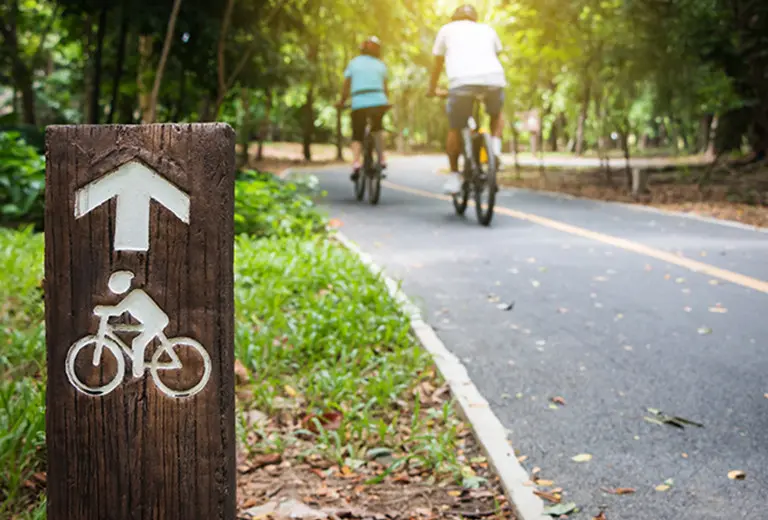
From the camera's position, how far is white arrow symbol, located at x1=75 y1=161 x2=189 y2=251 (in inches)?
74.6

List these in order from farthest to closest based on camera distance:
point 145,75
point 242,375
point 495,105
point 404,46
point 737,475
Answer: point 404,46, point 145,75, point 495,105, point 242,375, point 737,475

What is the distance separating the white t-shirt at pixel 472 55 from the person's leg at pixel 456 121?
0.49ft

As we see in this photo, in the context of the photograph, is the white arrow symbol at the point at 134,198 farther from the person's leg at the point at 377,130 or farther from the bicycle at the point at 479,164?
the person's leg at the point at 377,130

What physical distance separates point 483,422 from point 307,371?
3.75 feet

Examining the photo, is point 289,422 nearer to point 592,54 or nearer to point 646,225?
point 646,225

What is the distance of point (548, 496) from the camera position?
→ 3119 millimetres

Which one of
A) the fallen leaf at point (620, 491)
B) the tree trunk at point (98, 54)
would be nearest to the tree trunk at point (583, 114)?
the tree trunk at point (98, 54)

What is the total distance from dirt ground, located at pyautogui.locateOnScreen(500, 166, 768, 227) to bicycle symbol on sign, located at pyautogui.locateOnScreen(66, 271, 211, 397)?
8.88 meters

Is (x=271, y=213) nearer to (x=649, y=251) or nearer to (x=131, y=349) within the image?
(x=649, y=251)

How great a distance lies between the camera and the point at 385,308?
541 cm

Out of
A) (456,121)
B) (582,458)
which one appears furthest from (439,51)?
(582,458)

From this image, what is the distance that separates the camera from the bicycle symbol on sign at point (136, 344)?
1.91 meters

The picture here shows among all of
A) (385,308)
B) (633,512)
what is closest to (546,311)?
(385,308)

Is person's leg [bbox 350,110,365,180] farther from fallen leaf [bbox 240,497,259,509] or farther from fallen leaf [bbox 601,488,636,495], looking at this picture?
fallen leaf [bbox 601,488,636,495]
